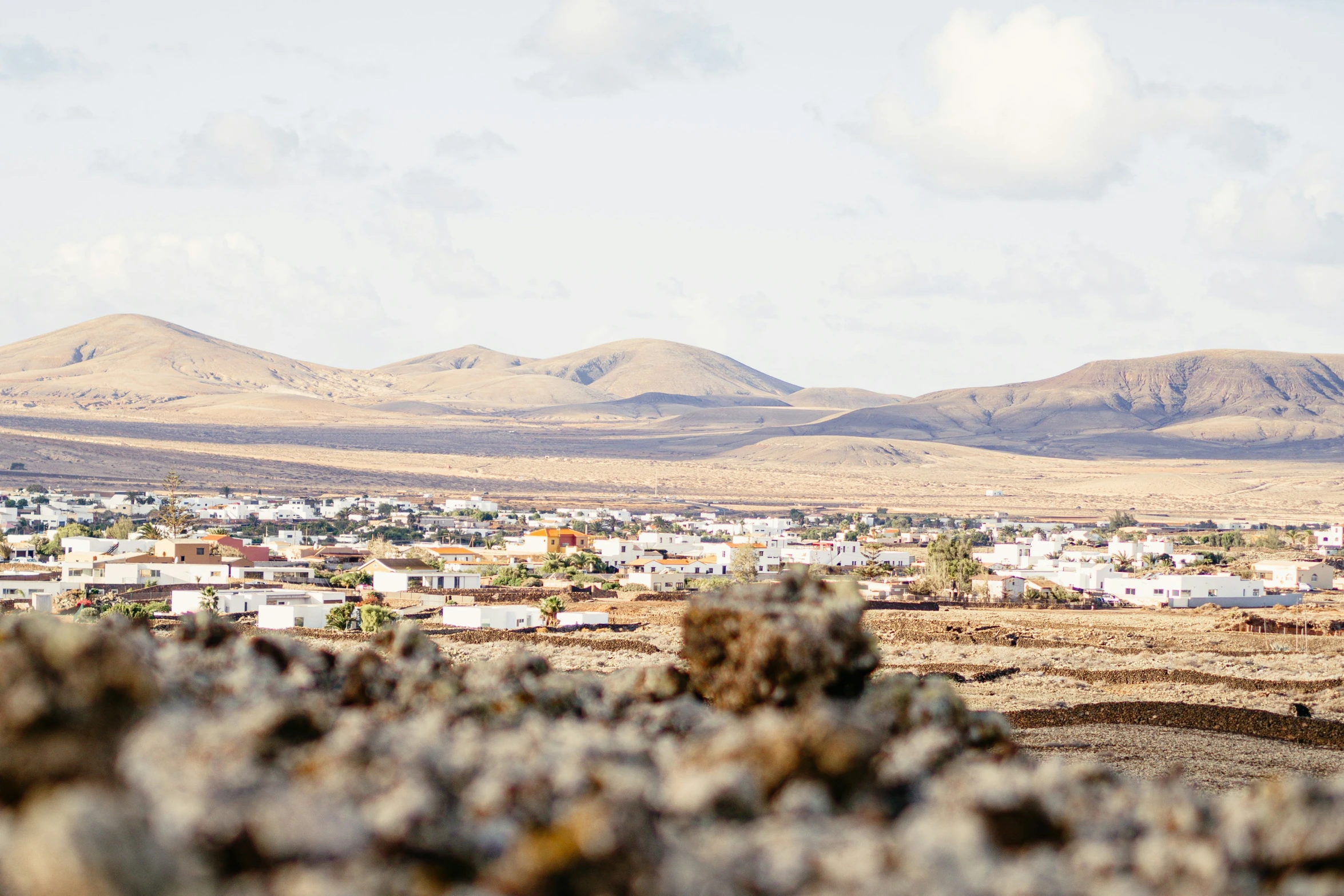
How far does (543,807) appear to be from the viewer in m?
6.31

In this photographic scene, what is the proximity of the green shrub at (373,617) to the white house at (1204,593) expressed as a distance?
33.8 metres

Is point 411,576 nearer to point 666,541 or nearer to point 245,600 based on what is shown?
point 245,600

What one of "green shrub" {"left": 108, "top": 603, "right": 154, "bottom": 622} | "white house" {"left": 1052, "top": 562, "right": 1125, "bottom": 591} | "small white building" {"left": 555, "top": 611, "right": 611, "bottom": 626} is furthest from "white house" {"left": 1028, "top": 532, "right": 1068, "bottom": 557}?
"green shrub" {"left": 108, "top": 603, "right": 154, "bottom": 622}

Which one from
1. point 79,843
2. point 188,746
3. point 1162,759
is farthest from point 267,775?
point 1162,759

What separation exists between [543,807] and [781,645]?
167 inches

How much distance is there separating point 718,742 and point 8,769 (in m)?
3.40

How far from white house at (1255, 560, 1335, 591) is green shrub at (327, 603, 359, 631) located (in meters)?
42.5

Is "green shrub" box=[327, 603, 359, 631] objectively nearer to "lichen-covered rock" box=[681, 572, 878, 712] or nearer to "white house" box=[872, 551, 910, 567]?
"lichen-covered rock" box=[681, 572, 878, 712]

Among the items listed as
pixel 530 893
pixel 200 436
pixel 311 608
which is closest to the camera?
pixel 530 893

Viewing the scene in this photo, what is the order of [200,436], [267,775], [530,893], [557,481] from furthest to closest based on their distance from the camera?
1. [200,436]
2. [557,481]
3. [267,775]
4. [530,893]

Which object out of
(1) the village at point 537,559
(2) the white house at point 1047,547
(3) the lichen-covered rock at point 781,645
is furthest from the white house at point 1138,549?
(3) the lichen-covered rock at point 781,645

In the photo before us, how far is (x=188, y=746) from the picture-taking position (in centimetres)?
654

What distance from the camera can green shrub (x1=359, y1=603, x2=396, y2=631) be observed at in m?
41.6

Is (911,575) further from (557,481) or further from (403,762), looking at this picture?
(557,481)
